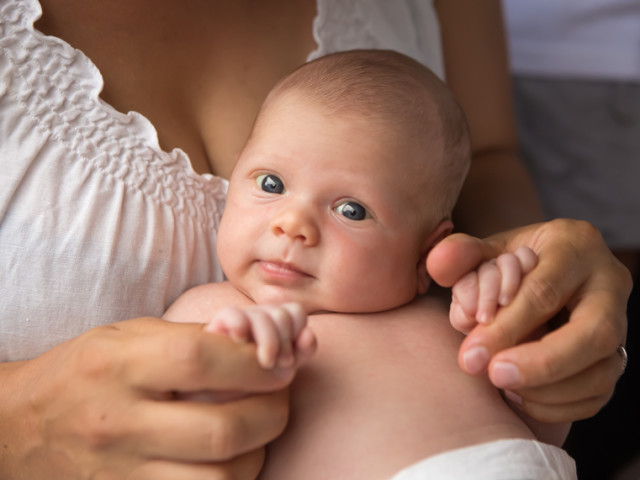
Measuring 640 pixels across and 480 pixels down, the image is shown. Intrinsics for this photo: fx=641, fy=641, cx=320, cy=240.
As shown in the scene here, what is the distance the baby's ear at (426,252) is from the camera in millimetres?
1059

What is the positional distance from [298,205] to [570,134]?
1339 millimetres

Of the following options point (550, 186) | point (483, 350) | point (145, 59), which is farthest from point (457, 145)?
point (550, 186)

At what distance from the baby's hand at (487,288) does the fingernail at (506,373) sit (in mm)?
61

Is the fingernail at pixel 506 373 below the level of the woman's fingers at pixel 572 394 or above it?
above

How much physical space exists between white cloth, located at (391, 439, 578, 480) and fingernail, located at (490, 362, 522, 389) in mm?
92

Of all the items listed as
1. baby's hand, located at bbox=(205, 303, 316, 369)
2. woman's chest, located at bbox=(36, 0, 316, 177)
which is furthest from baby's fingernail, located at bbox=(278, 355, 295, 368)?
woman's chest, located at bbox=(36, 0, 316, 177)

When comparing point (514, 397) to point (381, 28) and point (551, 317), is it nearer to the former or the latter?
point (551, 317)

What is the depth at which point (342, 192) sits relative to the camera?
3.22 feet

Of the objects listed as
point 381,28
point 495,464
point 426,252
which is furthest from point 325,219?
point 381,28

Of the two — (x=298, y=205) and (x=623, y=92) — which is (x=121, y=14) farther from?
(x=623, y=92)

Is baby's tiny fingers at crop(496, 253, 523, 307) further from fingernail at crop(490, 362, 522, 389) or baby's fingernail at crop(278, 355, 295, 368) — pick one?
baby's fingernail at crop(278, 355, 295, 368)

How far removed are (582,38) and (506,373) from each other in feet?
4.98

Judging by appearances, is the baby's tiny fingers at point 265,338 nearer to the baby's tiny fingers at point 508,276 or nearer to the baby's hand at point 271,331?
the baby's hand at point 271,331

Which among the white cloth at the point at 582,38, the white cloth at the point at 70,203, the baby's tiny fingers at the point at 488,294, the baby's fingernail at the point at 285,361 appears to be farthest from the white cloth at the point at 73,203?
the white cloth at the point at 582,38
